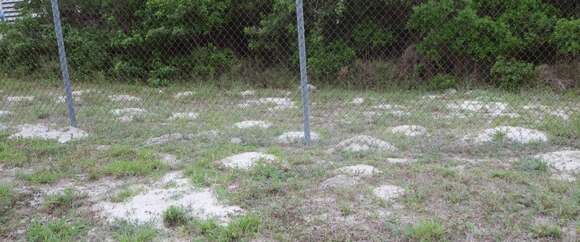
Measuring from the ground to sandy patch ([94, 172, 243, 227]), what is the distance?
0.04ft

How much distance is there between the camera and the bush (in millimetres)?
6523

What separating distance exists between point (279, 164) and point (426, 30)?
4.02 m

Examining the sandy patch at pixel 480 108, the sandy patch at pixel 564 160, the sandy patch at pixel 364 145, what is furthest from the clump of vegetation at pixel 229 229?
the sandy patch at pixel 480 108

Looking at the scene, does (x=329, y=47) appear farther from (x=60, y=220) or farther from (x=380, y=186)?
(x=60, y=220)

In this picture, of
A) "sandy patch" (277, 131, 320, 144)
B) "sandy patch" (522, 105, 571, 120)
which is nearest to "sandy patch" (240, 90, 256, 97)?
"sandy patch" (277, 131, 320, 144)

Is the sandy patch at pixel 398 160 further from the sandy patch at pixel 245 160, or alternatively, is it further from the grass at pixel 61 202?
the grass at pixel 61 202

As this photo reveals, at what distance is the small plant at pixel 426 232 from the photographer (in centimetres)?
251

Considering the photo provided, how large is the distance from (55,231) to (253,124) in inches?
102

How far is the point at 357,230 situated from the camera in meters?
2.61

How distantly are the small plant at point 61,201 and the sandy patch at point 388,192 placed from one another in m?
1.80

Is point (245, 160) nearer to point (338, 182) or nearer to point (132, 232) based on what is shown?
point (338, 182)

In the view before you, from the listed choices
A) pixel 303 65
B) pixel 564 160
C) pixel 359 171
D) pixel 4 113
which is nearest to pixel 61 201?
pixel 359 171

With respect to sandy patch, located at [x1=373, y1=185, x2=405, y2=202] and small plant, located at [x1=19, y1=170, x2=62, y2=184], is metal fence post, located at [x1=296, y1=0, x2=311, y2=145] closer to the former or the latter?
sandy patch, located at [x1=373, y1=185, x2=405, y2=202]

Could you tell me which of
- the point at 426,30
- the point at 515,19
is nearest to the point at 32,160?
the point at 426,30
